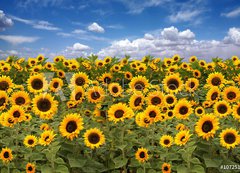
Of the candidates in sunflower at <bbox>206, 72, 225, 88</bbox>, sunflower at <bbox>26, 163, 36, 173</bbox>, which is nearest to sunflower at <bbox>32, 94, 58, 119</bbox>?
sunflower at <bbox>26, 163, 36, 173</bbox>

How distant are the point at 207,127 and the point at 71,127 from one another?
85.6 inches

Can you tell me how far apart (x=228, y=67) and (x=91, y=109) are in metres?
7.77

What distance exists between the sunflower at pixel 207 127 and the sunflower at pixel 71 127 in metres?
1.90

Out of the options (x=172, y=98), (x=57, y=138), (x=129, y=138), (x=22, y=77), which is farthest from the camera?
(x=22, y=77)

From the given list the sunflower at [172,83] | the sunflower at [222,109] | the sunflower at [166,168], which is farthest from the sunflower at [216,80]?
the sunflower at [166,168]

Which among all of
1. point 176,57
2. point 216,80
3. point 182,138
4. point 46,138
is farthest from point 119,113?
point 176,57

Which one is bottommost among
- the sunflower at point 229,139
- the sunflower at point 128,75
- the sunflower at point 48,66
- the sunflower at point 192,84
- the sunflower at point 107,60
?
the sunflower at point 229,139

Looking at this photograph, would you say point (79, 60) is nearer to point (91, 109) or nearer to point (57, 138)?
point (91, 109)

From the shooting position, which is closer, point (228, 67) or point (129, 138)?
point (129, 138)

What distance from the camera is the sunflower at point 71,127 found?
5.63m

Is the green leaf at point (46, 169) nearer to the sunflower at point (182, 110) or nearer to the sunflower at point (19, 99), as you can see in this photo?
the sunflower at point (19, 99)

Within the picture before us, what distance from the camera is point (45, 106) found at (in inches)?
261

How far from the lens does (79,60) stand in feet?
49.1

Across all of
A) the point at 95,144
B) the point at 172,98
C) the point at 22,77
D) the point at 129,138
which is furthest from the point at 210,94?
the point at 22,77
